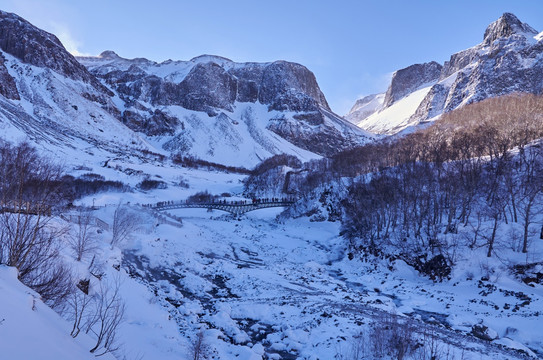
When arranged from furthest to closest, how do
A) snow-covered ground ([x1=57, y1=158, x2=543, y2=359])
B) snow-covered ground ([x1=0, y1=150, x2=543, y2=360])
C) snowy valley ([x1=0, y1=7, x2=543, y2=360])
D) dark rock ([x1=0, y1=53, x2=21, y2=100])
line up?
1. dark rock ([x1=0, y1=53, x2=21, y2=100])
2. snow-covered ground ([x1=57, y1=158, x2=543, y2=359])
3. snow-covered ground ([x1=0, y1=150, x2=543, y2=360])
4. snowy valley ([x1=0, y1=7, x2=543, y2=360])

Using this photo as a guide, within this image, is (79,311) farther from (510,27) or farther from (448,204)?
(510,27)

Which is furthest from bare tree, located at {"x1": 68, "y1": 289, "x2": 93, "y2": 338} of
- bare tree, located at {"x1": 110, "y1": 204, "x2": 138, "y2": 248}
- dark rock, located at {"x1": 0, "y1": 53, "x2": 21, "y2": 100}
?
dark rock, located at {"x1": 0, "y1": 53, "x2": 21, "y2": 100}

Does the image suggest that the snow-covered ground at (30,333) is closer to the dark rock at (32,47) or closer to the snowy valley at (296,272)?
the snowy valley at (296,272)

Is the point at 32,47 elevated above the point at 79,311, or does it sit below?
above

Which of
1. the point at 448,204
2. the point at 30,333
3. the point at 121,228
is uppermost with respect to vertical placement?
the point at 448,204

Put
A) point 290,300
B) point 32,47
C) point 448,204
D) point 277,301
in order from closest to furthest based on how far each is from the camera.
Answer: point 277,301 < point 290,300 < point 448,204 < point 32,47

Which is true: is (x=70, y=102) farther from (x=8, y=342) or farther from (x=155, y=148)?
(x=8, y=342)

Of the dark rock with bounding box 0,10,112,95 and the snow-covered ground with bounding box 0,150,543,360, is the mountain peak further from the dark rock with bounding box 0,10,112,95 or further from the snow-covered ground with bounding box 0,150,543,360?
the dark rock with bounding box 0,10,112,95

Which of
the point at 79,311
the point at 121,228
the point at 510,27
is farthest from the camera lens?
the point at 510,27

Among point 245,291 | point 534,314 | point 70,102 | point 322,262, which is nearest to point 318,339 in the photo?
point 245,291

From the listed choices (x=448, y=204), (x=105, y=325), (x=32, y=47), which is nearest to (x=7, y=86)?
(x=32, y=47)

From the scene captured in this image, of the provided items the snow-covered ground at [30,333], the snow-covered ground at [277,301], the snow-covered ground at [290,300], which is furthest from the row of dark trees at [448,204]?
the snow-covered ground at [30,333]
